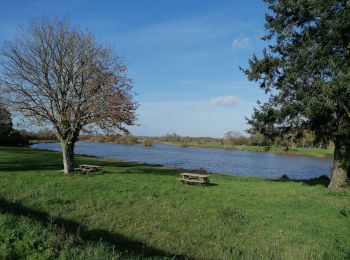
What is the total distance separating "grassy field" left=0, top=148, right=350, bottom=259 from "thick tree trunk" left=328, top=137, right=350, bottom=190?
1429 millimetres

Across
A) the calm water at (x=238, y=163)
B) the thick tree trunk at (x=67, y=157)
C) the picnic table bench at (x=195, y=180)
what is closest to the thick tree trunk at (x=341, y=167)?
the picnic table bench at (x=195, y=180)

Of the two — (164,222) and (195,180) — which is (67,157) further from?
(164,222)

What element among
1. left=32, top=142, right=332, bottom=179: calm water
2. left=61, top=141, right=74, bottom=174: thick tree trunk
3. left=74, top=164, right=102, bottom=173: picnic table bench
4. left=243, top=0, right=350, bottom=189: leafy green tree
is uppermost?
left=243, top=0, right=350, bottom=189: leafy green tree

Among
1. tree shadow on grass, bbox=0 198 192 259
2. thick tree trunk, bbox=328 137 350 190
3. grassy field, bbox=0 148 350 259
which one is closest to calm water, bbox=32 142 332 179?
thick tree trunk, bbox=328 137 350 190

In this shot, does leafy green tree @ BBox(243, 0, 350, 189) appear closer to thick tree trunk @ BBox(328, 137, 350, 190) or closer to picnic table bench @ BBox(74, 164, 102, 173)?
thick tree trunk @ BBox(328, 137, 350, 190)

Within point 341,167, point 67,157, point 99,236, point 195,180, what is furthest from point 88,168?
point 99,236

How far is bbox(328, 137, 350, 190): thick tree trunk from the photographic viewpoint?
18.1 meters

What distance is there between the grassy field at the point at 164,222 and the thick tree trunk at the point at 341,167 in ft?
4.69

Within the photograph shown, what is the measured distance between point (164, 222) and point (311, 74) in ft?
35.1

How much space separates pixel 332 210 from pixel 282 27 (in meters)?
9.74

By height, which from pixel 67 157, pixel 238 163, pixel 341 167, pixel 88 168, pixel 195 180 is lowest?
pixel 238 163

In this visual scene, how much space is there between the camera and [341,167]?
59.8ft

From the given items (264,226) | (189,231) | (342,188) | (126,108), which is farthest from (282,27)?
(189,231)

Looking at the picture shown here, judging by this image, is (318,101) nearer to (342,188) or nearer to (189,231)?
(342,188)
